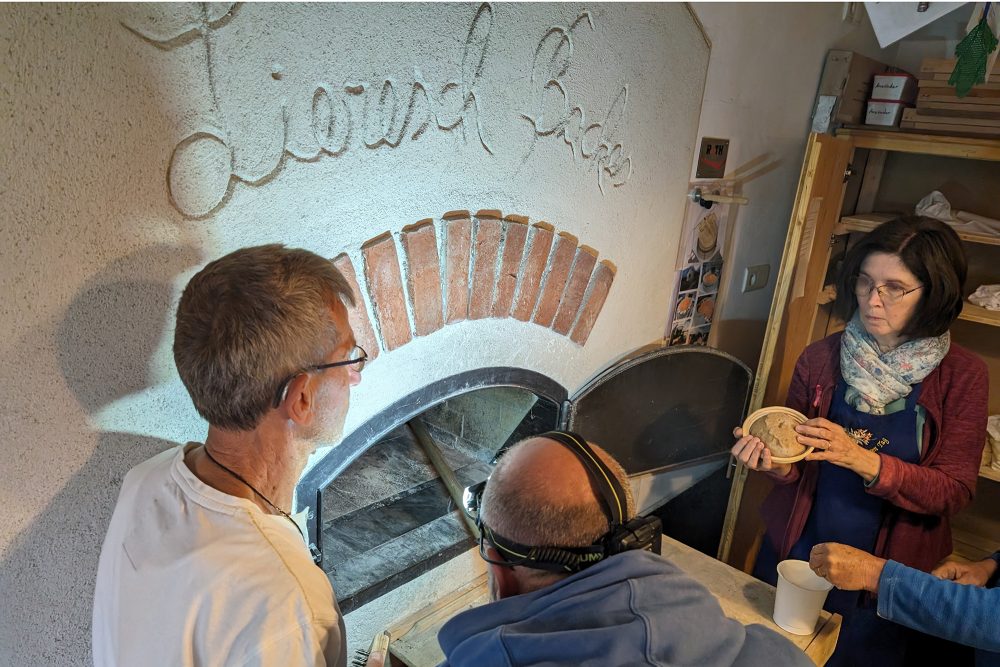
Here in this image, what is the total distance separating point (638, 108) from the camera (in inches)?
73.1

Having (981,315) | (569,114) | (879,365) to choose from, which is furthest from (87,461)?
(981,315)

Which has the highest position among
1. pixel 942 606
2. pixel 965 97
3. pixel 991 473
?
pixel 965 97

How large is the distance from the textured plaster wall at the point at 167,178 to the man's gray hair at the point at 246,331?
0.46ft

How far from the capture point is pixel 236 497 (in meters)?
0.97

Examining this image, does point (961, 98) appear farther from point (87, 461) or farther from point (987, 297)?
point (87, 461)

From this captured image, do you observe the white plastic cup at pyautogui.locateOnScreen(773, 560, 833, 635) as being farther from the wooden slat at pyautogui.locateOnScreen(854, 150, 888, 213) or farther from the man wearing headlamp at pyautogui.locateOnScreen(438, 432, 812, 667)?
the wooden slat at pyautogui.locateOnScreen(854, 150, 888, 213)

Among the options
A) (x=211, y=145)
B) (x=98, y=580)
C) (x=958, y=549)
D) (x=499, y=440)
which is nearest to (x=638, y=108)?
(x=499, y=440)

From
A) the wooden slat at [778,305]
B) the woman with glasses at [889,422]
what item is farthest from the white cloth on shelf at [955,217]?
the woman with glasses at [889,422]

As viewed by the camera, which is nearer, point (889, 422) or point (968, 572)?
point (968, 572)

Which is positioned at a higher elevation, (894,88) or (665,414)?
(894,88)

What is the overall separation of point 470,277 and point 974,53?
Result: 1666 mm

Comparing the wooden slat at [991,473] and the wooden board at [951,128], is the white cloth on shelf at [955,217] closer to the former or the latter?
the wooden board at [951,128]

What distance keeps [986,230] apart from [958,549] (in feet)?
4.60

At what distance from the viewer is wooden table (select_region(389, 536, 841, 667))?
1534mm
